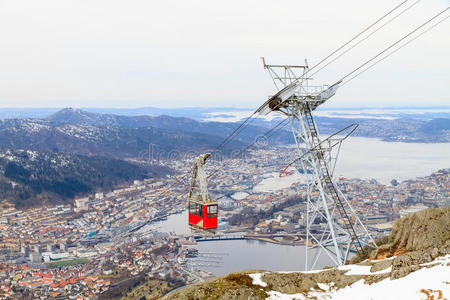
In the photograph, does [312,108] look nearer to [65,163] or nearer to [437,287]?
[437,287]

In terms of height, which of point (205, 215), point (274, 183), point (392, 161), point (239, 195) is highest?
point (205, 215)

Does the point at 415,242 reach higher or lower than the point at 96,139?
higher

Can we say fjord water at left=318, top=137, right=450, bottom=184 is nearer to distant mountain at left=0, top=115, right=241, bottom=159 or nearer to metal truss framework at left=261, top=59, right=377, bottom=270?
distant mountain at left=0, top=115, right=241, bottom=159

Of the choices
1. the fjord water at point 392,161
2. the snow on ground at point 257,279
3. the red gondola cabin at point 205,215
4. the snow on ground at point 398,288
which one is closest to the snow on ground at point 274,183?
the fjord water at point 392,161

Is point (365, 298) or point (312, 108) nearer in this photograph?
point (365, 298)

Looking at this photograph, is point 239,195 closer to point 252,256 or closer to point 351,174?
point 351,174

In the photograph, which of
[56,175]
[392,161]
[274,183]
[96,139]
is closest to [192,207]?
[274,183]

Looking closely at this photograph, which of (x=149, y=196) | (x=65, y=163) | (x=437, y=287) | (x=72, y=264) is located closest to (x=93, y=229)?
(x=72, y=264)
